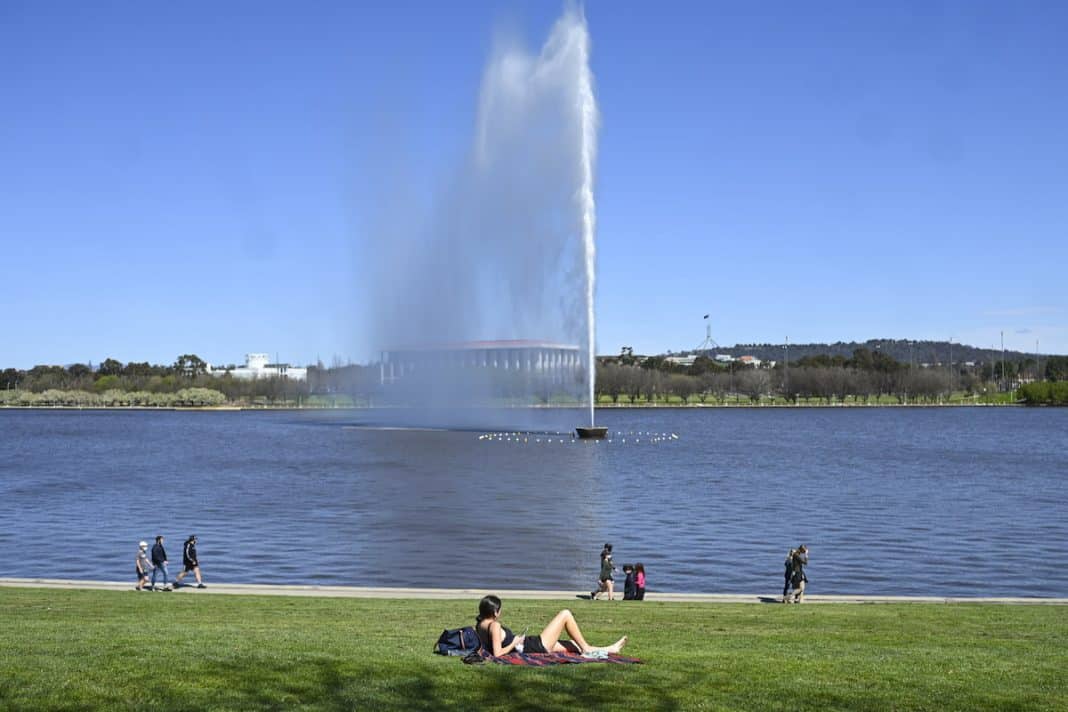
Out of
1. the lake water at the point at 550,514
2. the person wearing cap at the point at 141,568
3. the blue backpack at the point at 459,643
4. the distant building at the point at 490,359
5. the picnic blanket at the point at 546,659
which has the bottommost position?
the lake water at the point at 550,514

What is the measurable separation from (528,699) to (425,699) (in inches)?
42.7

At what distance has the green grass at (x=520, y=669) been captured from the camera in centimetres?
1191

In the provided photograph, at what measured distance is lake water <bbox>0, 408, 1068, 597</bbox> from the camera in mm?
32281

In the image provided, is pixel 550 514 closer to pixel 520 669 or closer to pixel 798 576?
pixel 798 576

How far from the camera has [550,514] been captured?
47.6 meters

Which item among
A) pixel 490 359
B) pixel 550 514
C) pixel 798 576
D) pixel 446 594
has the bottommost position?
pixel 550 514

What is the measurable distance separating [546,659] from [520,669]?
60 cm

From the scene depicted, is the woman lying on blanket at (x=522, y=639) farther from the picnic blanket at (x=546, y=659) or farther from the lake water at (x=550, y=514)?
the lake water at (x=550, y=514)

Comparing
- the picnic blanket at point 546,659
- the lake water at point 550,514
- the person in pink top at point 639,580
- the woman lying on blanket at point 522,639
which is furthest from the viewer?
the lake water at point 550,514

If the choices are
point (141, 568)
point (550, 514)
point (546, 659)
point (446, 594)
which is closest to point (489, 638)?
point (546, 659)

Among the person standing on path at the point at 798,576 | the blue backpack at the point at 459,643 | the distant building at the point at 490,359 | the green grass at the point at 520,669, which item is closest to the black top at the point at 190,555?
the green grass at the point at 520,669

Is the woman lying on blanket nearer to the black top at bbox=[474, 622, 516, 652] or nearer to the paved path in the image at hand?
the black top at bbox=[474, 622, 516, 652]

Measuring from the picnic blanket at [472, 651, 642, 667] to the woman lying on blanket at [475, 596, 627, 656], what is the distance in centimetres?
7

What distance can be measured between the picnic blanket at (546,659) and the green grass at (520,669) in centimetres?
30
